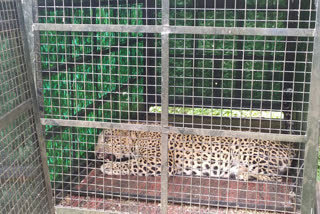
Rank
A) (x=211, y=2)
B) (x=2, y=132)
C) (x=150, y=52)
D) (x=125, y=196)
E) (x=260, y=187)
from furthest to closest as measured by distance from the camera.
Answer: (x=150, y=52) → (x=211, y=2) → (x=260, y=187) → (x=125, y=196) → (x=2, y=132)

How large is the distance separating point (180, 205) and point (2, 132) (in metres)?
2.15

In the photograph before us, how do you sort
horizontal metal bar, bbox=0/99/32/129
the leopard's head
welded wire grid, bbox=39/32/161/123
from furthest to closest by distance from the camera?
the leopard's head < welded wire grid, bbox=39/32/161/123 < horizontal metal bar, bbox=0/99/32/129

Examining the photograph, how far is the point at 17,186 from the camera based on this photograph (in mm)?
3463

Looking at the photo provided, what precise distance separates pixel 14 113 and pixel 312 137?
255cm

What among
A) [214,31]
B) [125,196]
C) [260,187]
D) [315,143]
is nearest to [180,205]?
[125,196]

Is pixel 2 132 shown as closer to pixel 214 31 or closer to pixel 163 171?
pixel 163 171

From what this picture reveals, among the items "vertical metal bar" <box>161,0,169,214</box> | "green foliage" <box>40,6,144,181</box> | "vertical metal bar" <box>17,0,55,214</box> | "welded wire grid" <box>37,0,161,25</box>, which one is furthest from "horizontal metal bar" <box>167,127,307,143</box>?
"vertical metal bar" <box>17,0,55,214</box>

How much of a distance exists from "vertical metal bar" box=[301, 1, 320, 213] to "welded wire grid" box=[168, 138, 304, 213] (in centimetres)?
46

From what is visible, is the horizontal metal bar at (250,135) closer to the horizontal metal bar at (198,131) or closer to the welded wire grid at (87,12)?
the horizontal metal bar at (198,131)

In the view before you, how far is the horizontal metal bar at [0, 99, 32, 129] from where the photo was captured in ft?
10.6

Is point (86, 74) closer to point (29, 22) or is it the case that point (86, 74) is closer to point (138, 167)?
point (138, 167)

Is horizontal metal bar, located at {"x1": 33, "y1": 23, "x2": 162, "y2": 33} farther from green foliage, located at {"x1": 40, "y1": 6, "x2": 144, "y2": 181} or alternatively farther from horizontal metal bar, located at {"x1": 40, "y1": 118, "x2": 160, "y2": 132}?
horizontal metal bar, located at {"x1": 40, "y1": 118, "x2": 160, "y2": 132}

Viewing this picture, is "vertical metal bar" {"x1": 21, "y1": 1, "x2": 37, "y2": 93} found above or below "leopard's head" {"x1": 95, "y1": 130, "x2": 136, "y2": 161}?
above

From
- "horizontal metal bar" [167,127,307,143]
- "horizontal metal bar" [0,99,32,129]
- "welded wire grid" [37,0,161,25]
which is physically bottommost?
"horizontal metal bar" [167,127,307,143]
